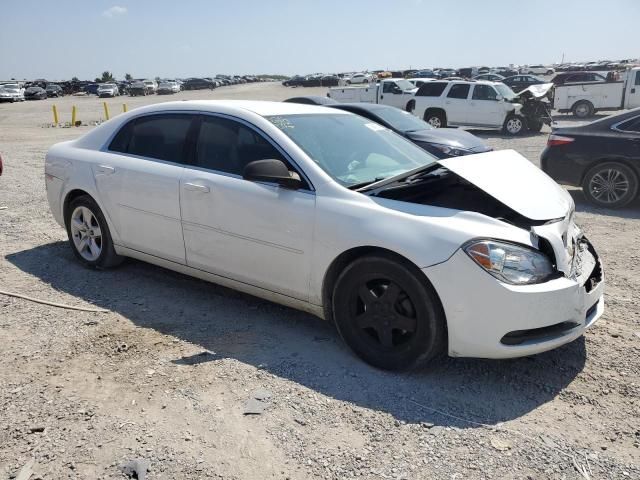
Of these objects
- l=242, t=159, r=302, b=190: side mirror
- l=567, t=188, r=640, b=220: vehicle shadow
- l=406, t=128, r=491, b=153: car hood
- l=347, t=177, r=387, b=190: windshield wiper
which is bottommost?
l=567, t=188, r=640, b=220: vehicle shadow

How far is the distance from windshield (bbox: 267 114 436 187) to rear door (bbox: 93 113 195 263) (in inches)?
37.1

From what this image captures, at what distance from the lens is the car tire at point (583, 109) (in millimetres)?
22688

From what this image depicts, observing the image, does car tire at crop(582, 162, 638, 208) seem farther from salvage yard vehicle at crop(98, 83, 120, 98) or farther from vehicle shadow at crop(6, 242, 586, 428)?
salvage yard vehicle at crop(98, 83, 120, 98)

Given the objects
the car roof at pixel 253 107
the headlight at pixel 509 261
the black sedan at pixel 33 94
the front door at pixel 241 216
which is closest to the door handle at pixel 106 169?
the car roof at pixel 253 107

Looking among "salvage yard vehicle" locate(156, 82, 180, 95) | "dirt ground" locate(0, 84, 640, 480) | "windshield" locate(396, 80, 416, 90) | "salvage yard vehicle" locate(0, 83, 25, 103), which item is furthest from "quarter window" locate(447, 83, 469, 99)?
"salvage yard vehicle" locate(156, 82, 180, 95)

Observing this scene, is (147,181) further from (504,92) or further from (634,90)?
(634,90)

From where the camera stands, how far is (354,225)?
3.44 metres

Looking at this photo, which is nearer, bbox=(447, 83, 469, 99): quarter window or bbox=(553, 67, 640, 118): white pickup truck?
bbox=(447, 83, 469, 99): quarter window

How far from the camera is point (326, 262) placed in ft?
11.7

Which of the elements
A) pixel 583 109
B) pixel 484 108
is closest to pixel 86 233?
pixel 484 108

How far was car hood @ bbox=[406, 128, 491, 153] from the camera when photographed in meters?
9.91

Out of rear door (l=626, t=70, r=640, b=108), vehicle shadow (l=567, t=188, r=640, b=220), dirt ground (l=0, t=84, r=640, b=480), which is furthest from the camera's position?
rear door (l=626, t=70, r=640, b=108)

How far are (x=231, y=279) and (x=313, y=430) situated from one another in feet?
5.03

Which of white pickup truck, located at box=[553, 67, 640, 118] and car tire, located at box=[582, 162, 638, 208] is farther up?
white pickup truck, located at box=[553, 67, 640, 118]
